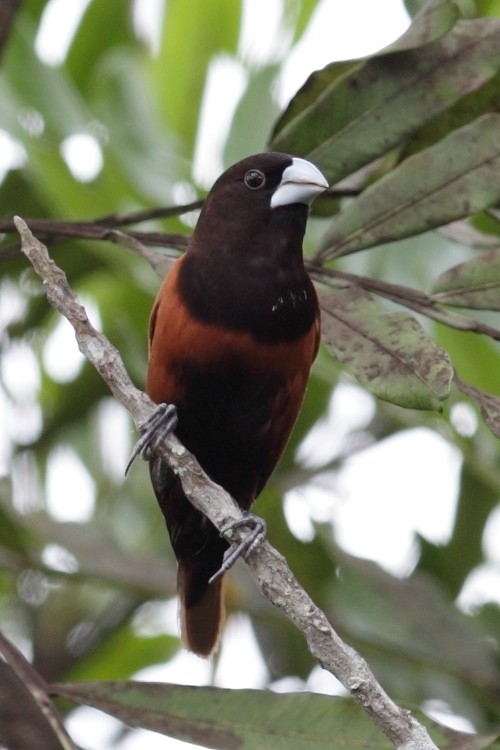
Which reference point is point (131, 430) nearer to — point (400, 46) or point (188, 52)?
point (188, 52)

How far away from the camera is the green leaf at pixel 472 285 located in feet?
9.95

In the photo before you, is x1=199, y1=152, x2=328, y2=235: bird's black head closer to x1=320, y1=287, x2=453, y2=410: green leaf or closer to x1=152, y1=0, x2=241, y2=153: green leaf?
x1=320, y1=287, x2=453, y2=410: green leaf

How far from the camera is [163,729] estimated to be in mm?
3057

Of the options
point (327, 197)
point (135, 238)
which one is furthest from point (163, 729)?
point (327, 197)

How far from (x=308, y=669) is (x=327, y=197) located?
155 cm

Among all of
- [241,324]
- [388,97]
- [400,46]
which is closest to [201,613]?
[241,324]

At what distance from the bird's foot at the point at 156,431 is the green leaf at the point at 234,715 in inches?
18.9

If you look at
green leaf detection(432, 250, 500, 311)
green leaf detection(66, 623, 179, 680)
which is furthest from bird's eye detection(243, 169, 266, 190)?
green leaf detection(66, 623, 179, 680)

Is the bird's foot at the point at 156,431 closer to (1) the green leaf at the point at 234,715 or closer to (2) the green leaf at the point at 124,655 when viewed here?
(1) the green leaf at the point at 234,715

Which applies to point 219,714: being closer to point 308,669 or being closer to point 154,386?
point 154,386

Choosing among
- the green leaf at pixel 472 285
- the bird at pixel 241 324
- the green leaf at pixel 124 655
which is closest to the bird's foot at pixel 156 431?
the bird at pixel 241 324

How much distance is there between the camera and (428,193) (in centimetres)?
312

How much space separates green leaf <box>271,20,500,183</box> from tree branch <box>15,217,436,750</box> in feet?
2.42

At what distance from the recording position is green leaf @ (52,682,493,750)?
299cm
